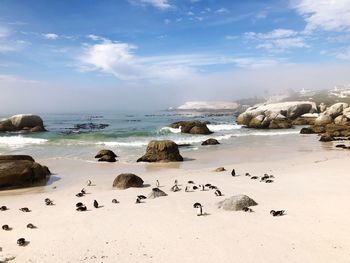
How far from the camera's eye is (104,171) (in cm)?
2420

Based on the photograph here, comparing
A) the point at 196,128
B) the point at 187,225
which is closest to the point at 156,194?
the point at 187,225

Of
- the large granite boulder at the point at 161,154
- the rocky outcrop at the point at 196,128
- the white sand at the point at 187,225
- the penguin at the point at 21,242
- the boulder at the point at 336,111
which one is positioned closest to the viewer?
the white sand at the point at 187,225

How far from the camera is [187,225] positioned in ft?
38.3

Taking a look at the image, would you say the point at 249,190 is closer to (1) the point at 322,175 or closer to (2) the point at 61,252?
(1) the point at 322,175

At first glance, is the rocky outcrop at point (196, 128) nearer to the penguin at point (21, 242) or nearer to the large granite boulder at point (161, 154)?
the large granite boulder at point (161, 154)

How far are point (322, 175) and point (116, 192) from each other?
33.9ft

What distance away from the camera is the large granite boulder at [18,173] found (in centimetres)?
1964

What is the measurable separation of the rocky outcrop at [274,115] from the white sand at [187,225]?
41450 mm

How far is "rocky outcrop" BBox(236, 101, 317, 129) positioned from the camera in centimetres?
6050

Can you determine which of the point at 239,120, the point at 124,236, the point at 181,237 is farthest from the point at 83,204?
the point at 239,120

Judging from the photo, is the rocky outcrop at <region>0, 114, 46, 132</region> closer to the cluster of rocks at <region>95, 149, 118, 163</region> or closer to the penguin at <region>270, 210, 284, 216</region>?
the cluster of rocks at <region>95, 149, 118, 163</region>

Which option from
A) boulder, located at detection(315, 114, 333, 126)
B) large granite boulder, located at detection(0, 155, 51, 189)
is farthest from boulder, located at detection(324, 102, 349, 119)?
large granite boulder, located at detection(0, 155, 51, 189)

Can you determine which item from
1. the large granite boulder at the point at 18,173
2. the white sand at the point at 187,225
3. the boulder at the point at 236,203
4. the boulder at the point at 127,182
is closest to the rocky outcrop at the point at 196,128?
the large granite boulder at the point at 18,173

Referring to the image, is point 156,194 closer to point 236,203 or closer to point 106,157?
point 236,203
